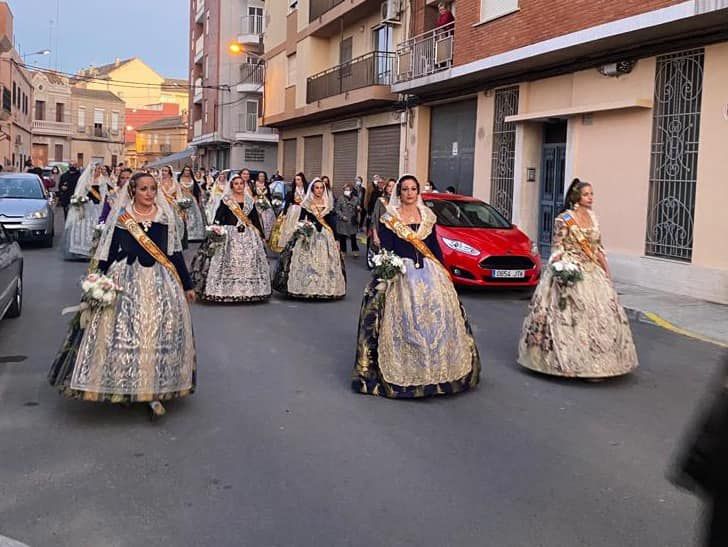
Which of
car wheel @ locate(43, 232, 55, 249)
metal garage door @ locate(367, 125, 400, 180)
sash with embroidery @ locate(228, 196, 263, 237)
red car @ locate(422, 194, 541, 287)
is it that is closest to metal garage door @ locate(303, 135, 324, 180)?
metal garage door @ locate(367, 125, 400, 180)

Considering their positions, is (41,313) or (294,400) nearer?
(294,400)

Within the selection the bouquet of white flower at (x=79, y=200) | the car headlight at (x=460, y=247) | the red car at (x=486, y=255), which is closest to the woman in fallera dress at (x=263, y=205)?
the red car at (x=486, y=255)

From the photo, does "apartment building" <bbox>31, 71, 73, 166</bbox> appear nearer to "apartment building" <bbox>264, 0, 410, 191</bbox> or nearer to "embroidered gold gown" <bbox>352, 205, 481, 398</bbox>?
"apartment building" <bbox>264, 0, 410, 191</bbox>

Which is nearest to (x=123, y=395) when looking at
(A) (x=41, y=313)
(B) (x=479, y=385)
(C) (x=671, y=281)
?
(B) (x=479, y=385)

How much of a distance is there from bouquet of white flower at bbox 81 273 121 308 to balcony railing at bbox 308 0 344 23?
23195 millimetres

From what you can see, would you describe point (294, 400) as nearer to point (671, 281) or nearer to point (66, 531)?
point (66, 531)

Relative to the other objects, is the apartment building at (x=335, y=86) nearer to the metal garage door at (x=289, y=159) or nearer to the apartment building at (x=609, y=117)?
the metal garage door at (x=289, y=159)

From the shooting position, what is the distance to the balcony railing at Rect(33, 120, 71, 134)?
6825cm

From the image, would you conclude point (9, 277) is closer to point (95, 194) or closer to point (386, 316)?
point (386, 316)

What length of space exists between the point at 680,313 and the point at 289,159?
26913 millimetres

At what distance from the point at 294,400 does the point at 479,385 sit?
1.61 m

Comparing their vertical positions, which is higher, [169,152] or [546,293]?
[169,152]

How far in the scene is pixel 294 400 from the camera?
6598 mm

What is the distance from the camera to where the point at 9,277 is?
909 cm
